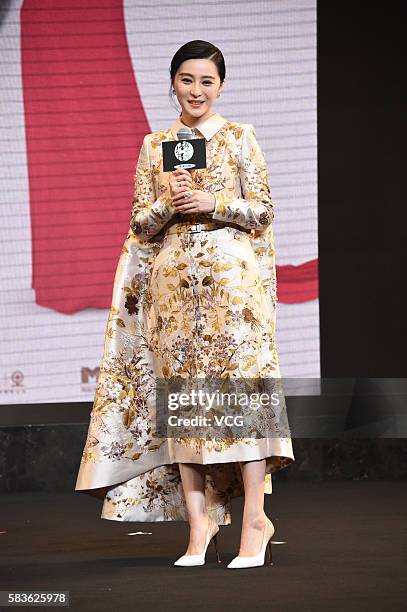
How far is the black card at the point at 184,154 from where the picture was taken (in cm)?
284

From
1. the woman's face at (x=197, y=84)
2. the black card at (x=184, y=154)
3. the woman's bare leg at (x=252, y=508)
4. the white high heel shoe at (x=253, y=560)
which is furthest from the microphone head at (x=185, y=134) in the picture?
the white high heel shoe at (x=253, y=560)

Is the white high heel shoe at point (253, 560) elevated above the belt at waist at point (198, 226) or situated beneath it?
situated beneath

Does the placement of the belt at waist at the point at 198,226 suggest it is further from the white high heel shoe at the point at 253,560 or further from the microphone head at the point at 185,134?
the white high heel shoe at the point at 253,560

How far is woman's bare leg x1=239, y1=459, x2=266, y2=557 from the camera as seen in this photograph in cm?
289

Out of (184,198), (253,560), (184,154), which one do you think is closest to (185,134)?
(184,154)

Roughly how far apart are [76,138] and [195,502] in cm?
214

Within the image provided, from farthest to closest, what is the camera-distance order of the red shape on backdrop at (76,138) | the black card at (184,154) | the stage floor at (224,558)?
the red shape on backdrop at (76,138)
the black card at (184,154)
the stage floor at (224,558)

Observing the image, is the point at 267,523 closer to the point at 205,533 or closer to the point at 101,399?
the point at 205,533

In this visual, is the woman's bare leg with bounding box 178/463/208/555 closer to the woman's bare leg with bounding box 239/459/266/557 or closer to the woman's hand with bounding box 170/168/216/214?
the woman's bare leg with bounding box 239/459/266/557

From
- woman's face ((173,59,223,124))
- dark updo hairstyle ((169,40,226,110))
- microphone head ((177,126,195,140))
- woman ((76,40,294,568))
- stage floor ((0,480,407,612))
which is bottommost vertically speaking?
stage floor ((0,480,407,612))

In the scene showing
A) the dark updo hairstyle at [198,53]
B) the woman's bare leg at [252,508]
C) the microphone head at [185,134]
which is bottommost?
the woman's bare leg at [252,508]

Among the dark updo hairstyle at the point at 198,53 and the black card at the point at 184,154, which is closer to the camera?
the black card at the point at 184,154

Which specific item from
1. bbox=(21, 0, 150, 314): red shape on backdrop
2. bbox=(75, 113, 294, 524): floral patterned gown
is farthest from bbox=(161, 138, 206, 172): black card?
bbox=(21, 0, 150, 314): red shape on backdrop

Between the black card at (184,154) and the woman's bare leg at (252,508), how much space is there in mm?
725
